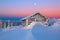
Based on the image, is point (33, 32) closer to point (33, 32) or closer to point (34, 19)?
point (33, 32)

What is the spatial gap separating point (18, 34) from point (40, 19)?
291 mm

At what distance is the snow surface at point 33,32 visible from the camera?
161 cm

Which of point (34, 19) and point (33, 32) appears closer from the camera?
point (33, 32)

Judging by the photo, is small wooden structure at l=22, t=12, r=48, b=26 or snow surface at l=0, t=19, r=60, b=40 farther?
small wooden structure at l=22, t=12, r=48, b=26

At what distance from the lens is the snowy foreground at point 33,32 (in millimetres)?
1612

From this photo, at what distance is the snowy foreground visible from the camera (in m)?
1.61

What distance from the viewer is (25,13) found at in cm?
179

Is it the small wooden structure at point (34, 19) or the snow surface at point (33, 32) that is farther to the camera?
the small wooden structure at point (34, 19)

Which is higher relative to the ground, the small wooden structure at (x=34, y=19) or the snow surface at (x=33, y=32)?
the small wooden structure at (x=34, y=19)

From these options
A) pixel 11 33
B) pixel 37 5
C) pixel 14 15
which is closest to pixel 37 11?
pixel 37 5

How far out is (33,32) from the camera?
1.60 meters

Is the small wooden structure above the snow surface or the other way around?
above

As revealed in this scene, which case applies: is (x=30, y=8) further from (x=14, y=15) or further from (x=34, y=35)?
(x=34, y=35)

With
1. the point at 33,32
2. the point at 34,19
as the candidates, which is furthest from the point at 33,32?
the point at 34,19
